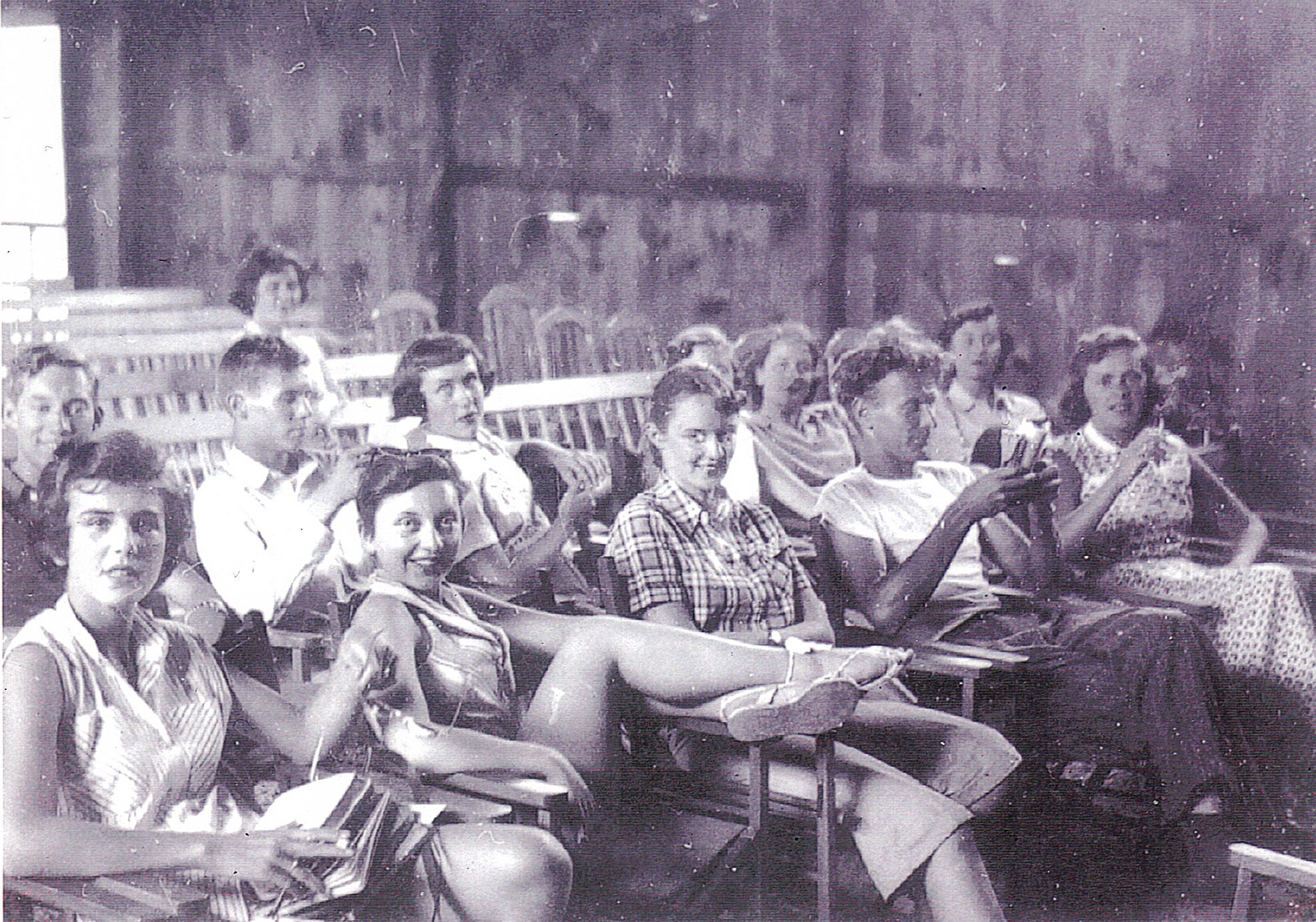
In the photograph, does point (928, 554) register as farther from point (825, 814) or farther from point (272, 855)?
point (272, 855)

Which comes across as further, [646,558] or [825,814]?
[646,558]

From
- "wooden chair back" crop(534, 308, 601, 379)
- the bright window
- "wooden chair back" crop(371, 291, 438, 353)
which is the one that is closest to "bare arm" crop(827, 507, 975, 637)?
"wooden chair back" crop(534, 308, 601, 379)

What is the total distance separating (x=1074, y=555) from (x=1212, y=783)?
575 mm

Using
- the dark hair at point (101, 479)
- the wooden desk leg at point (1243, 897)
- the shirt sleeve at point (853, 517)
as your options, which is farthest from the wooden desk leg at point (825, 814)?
the dark hair at point (101, 479)

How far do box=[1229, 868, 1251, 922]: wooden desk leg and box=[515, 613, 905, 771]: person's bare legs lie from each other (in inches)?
31.9

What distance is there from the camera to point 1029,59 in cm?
300

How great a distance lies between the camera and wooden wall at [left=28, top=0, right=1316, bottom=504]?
2994 millimetres

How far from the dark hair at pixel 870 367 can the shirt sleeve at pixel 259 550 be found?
1152 mm

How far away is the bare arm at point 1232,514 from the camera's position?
3084mm

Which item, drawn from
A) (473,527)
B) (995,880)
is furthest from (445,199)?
(995,880)

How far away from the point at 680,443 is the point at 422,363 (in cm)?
58

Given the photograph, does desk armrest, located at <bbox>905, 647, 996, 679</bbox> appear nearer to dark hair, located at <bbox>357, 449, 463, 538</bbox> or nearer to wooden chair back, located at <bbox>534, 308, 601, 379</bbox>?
wooden chair back, located at <bbox>534, 308, 601, 379</bbox>

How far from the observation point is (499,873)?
294 centimetres

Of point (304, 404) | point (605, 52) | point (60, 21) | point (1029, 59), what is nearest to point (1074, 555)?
point (1029, 59)
